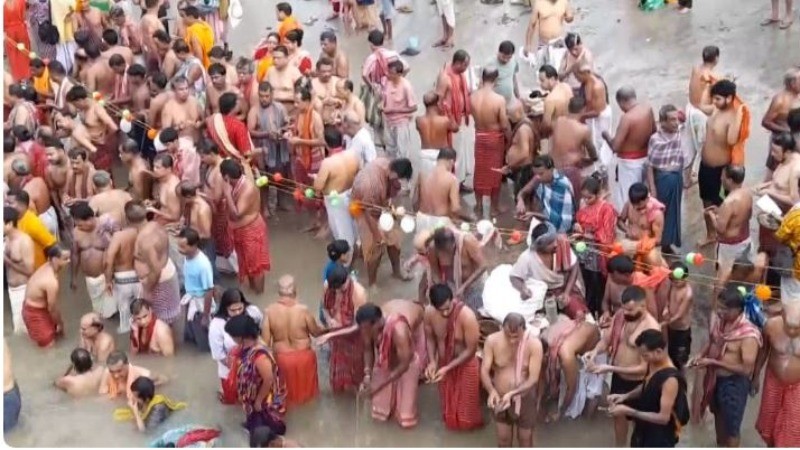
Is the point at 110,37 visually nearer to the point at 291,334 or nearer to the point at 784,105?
the point at 291,334

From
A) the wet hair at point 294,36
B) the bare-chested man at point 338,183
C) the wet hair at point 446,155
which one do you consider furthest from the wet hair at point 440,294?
the wet hair at point 294,36

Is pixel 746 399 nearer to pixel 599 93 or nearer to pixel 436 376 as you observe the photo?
pixel 436 376

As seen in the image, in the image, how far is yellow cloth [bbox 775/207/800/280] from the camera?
7.35m

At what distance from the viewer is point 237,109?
30.6ft

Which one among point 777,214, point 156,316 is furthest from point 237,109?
point 777,214

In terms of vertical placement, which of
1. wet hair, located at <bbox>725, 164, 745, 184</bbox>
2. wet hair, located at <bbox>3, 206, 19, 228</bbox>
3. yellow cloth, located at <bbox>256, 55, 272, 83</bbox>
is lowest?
wet hair, located at <bbox>3, 206, 19, 228</bbox>

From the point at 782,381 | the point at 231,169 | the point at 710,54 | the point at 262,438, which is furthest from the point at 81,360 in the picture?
the point at 710,54

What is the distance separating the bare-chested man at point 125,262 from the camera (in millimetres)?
8109

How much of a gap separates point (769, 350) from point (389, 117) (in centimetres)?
410

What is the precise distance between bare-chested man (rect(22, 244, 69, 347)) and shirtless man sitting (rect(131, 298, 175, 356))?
0.58 metres

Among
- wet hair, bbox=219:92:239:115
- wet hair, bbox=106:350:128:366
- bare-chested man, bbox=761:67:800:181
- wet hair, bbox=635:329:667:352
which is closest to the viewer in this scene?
wet hair, bbox=635:329:667:352

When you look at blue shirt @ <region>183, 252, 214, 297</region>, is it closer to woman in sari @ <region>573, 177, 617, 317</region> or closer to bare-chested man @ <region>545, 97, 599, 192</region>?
woman in sari @ <region>573, 177, 617, 317</region>

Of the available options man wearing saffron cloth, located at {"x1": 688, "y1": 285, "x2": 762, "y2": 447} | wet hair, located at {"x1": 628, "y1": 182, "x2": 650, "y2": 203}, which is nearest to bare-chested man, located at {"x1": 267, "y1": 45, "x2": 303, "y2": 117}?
wet hair, located at {"x1": 628, "y1": 182, "x2": 650, "y2": 203}

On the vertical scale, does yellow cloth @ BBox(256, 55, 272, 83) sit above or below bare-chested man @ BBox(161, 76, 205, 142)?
above
